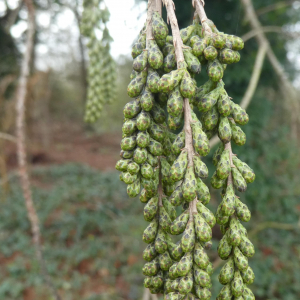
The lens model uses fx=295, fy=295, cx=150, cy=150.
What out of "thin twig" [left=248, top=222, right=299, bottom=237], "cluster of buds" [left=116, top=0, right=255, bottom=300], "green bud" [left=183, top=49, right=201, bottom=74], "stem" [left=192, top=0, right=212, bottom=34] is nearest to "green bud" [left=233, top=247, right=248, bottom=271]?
"cluster of buds" [left=116, top=0, right=255, bottom=300]

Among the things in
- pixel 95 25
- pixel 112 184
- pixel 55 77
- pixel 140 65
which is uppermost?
pixel 55 77

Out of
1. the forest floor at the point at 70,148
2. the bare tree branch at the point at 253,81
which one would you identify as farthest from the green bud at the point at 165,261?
the forest floor at the point at 70,148

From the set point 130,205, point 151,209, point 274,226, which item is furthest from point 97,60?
point 130,205

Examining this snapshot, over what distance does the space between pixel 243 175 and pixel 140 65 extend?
18.4 inches

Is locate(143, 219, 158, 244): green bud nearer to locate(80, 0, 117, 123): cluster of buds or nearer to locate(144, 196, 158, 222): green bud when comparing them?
locate(144, 196, 158, 222): green bud

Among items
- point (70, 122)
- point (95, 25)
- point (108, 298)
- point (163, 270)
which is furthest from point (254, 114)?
point (70, 122)

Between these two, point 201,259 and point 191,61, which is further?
point 191,61

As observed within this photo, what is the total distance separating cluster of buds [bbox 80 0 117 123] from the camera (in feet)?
5.75

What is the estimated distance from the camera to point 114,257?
5039 mm

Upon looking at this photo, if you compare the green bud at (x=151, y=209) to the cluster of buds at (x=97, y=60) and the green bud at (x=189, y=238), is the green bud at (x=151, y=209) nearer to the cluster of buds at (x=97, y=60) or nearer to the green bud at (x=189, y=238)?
the green bud at (x=189, y=238)

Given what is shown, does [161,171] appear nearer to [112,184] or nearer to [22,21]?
[22,21]

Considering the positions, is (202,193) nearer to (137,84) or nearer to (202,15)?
(137,84)

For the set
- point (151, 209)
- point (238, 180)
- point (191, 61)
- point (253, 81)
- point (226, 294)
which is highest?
point (253, 81)

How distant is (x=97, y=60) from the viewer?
1.80 meters
